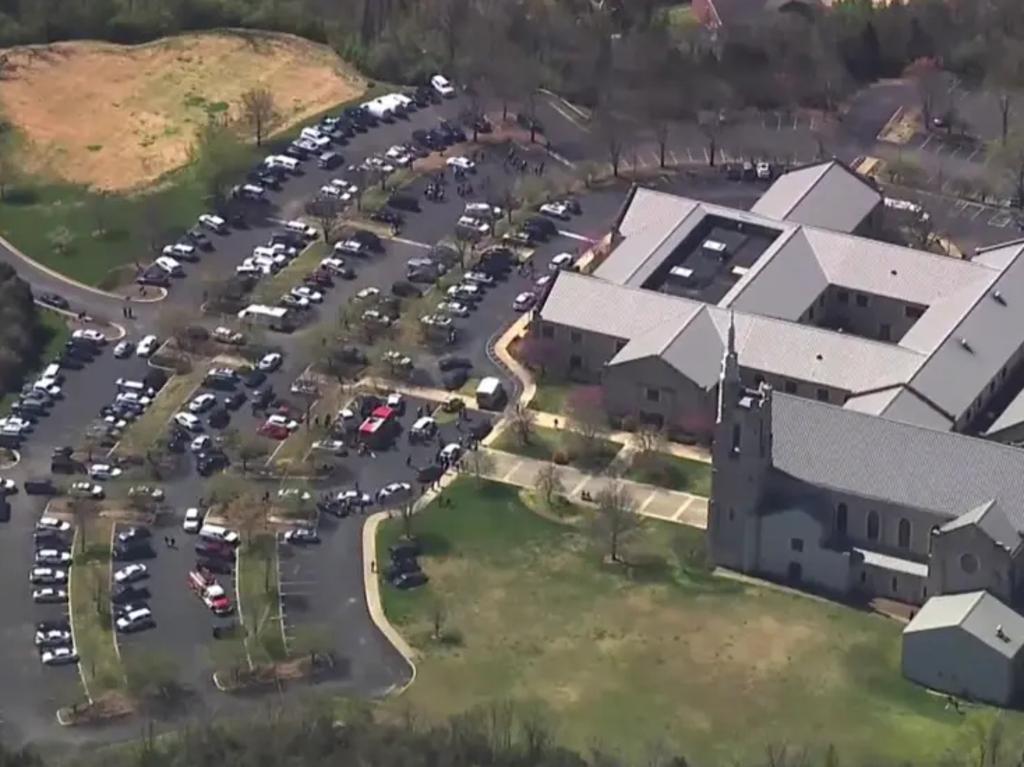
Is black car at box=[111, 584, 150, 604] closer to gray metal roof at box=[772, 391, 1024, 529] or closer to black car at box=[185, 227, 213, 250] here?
gray metal roof at box=[772, 391, 1024, 529]

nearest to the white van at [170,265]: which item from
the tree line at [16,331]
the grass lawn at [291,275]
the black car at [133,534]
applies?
the grass lawn at [291,275]

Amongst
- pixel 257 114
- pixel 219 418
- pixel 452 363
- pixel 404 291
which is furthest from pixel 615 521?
pixel 257 114

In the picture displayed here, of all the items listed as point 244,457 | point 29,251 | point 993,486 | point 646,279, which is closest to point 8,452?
point 244,457

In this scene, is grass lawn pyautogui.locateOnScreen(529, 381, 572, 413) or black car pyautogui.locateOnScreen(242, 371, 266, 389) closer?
grass lawn pyautogui.locateOnScreen(529, 381, 572, 413)

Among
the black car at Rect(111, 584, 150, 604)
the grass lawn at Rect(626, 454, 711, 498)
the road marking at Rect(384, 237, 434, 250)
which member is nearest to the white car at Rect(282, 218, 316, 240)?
the road marking at Rect(384, 237, 434, 250)

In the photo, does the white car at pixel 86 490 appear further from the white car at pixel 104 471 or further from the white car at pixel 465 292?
the white car at pixel 465 292

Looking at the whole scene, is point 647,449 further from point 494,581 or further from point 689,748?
point 689,748
